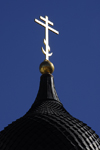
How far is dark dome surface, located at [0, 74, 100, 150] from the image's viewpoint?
61.5 ft

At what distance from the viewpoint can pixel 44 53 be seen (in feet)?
76.7

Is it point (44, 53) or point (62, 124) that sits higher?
point (44, 53)

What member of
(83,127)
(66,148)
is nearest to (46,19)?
(83,127)

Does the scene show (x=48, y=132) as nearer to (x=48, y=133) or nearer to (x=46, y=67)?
(x=48, y=133)

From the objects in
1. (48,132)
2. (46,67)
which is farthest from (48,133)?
(46,67)

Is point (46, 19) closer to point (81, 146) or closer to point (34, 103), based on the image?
point (34, 103)

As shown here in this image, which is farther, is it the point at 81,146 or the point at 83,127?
the point at 83,127

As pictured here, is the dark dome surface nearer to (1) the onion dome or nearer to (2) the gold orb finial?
(1) the onion dome

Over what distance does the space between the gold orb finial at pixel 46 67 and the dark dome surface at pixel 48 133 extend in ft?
6.34

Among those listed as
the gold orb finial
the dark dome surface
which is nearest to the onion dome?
the dark dome surface

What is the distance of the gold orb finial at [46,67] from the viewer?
75.6 ft

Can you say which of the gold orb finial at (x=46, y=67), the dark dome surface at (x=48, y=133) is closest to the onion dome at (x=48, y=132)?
the dark dome surface at (x=48, y=133)

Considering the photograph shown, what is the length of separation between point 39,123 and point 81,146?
1.78 metres

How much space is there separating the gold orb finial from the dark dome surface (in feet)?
6.34
